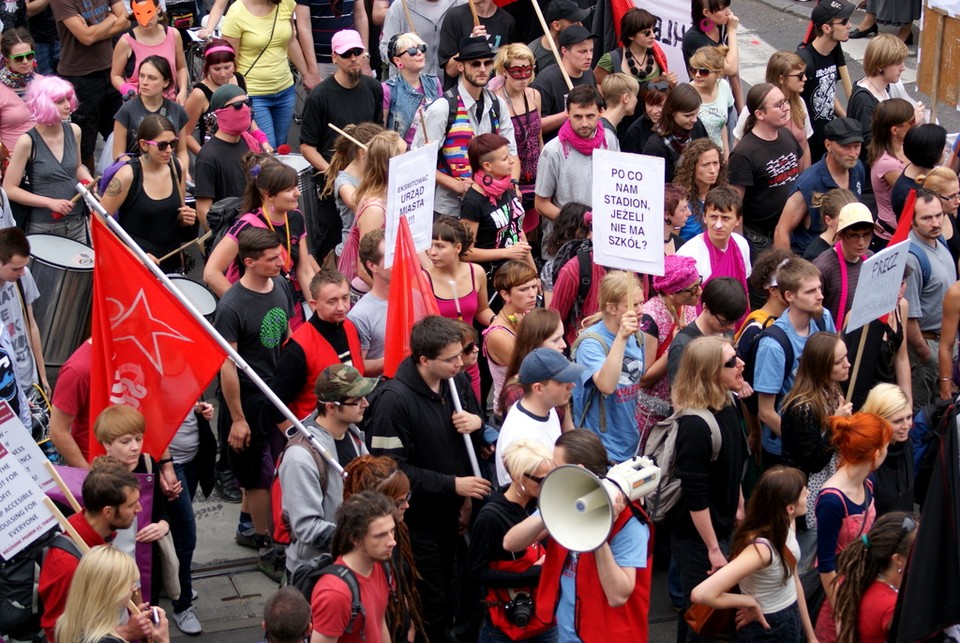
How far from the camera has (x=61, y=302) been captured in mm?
7723

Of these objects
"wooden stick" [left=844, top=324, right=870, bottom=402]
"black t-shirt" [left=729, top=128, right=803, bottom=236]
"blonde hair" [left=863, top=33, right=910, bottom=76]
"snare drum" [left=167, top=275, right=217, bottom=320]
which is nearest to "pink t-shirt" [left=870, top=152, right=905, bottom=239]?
"black t-shirt" [left=729, top=128, right=803, bottom=236]

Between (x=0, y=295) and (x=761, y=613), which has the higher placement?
(x=0, y=295)

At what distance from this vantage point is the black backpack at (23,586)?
5.50m

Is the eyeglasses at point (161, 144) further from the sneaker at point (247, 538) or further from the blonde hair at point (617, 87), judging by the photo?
the blonde hair at point (617, 87)

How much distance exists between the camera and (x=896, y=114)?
9.17 meters

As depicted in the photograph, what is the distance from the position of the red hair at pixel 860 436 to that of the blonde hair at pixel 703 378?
0.51 m

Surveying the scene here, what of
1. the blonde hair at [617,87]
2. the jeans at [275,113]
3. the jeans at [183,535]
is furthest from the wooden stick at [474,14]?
the jeans at [183,535]

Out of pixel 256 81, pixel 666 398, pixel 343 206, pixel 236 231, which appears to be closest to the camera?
pixel 666 398

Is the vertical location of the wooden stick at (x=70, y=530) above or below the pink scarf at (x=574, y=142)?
above

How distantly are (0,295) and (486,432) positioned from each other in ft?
8.77

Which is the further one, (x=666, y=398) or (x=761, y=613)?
(x=666, y=398)

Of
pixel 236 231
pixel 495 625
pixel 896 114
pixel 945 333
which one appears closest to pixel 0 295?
pixel 236 231

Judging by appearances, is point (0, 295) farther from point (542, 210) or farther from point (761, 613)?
point (761, 613)

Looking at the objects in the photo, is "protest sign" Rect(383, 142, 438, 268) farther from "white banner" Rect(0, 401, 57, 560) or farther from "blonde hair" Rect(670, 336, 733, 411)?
"white banner" Rect(0, 401, 57, 560)
